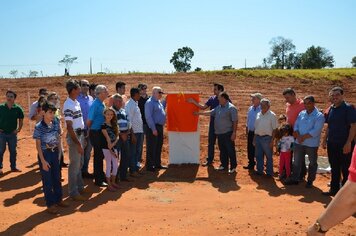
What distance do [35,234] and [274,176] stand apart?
5.27m

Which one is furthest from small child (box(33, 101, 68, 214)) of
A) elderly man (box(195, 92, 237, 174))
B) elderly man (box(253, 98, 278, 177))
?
elderly man (box(253, 98, 278, 177))

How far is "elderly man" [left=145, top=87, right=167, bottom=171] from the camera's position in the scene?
28.2 feet

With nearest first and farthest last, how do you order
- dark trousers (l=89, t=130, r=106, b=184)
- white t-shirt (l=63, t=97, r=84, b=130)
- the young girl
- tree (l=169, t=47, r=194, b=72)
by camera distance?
white t-shirt (l=63, t=97, r=84, b=130), the young girl, dark trousers (l=89, t=130, r=106, b=184), tree (l=169, t=47, r=194, b=72)

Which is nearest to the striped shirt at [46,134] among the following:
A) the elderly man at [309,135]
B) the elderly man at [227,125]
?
the elderly man at [227,125]

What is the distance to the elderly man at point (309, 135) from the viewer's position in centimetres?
730

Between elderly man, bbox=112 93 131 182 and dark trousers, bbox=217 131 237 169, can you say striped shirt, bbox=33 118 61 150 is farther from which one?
dark trousers, bbox=217 131 237 169

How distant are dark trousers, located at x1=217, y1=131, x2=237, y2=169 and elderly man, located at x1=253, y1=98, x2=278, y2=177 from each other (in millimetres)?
568

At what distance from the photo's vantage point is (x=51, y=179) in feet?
19.7

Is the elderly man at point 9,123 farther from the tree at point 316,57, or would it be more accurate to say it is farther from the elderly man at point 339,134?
the tree at point 316,57

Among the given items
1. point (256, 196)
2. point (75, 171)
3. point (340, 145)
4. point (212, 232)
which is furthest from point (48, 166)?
point (340, 145)

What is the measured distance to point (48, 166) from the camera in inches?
226

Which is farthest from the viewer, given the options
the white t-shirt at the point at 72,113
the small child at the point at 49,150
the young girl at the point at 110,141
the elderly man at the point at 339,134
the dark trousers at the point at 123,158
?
the dark trousers at the point at 123,158

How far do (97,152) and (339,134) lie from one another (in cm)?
438

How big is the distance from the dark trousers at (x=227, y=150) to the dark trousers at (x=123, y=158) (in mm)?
2232
